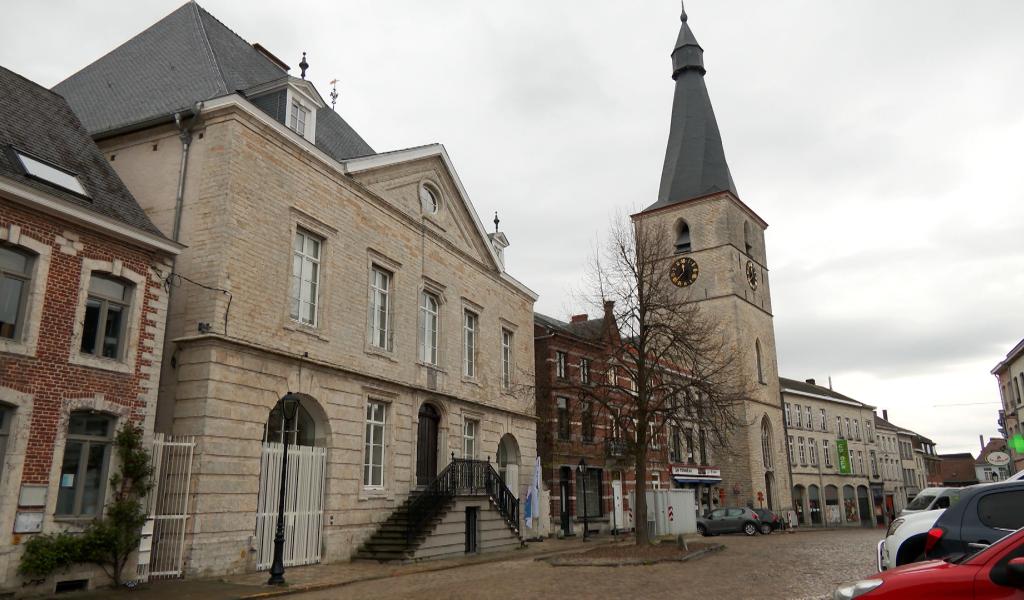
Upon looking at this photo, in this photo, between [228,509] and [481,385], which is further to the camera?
[481,385]

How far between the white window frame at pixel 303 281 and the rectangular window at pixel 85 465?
468 centimetres

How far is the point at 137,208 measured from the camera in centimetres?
1365

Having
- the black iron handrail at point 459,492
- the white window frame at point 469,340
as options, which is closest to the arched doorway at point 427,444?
the black iron handrail at point 459,492

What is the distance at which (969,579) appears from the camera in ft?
15.7

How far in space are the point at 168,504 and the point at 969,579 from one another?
12.3 metres

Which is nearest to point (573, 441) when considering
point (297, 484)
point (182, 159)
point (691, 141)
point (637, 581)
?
point (297, 484)

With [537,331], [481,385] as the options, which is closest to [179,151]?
[481,385]

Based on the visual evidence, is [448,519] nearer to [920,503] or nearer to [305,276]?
[305,276]

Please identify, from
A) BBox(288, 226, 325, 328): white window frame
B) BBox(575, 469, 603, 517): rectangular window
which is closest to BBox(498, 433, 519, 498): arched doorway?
BBox(575, 469, 603, 517): rectangular window

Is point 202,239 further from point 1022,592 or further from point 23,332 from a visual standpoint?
point 1022,592

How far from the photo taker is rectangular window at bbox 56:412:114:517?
1141 cm

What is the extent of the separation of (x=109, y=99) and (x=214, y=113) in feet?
15.2

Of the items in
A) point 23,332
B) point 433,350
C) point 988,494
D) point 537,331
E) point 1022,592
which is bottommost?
point 1022,592

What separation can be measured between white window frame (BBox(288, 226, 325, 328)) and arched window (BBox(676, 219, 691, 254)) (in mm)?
38054
